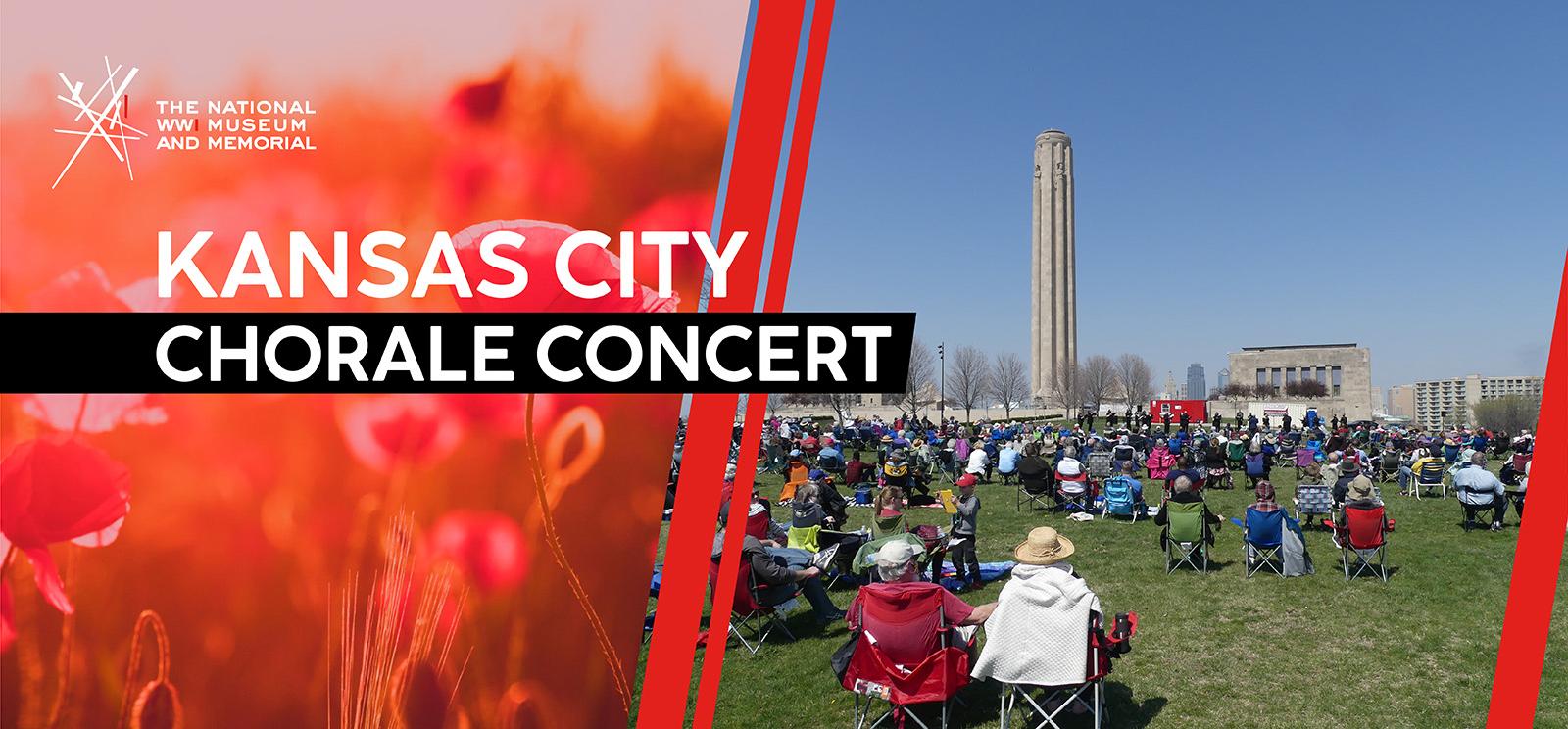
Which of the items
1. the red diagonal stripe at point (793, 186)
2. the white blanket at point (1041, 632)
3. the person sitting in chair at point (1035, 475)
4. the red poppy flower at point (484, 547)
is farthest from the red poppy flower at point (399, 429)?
the person sitting in chair at point (1035, 475)

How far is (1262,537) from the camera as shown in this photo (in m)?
9.59

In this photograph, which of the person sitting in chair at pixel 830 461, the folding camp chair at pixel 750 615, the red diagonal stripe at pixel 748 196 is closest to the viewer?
the red diagonal stripe at pixel 748 196

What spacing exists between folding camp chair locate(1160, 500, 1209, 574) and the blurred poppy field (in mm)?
7327

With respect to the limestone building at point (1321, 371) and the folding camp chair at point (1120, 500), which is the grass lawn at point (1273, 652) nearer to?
the folding camp chair at point (1120, 500)

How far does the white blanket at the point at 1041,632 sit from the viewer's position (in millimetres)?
5078

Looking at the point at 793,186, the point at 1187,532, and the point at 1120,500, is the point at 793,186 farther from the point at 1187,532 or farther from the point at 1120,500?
the point at 1120,500

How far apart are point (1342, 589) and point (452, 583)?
899cm

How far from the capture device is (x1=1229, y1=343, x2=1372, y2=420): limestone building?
67.4 metres

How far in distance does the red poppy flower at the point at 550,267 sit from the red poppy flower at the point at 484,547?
1332 millimetres

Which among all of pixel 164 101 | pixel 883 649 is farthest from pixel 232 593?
pixel 883 649

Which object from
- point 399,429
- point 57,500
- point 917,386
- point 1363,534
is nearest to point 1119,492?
point 1363,534

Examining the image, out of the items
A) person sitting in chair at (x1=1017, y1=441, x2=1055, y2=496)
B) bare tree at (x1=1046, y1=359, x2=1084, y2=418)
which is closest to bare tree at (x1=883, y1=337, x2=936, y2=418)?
bare tree at (x1=1046, y1=359, x2=1084, y2=418)

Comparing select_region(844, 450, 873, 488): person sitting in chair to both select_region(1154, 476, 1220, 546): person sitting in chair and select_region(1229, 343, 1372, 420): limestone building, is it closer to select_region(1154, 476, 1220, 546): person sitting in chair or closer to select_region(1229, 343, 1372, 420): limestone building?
select_region(1154, 476, 1220, 546): person sitting in chair

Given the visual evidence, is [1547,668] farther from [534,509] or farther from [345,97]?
[345,97]
